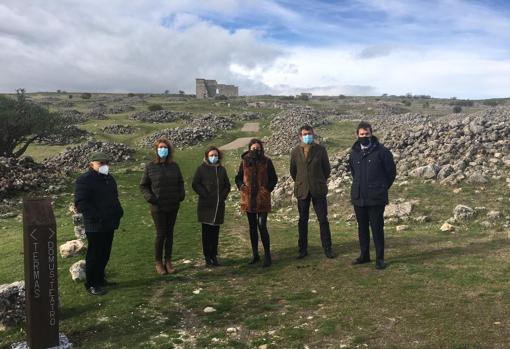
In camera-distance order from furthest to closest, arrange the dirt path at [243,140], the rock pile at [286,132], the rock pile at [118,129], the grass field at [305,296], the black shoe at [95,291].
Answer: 1. the rock pile at [118,129]
2. the dirt path at [243,140]
3. the rock pile at [286,132]
4. the black shoe at [95,291]
5. the grass field at [305,296]

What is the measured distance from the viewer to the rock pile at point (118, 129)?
4581cm

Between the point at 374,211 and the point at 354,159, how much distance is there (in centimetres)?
105

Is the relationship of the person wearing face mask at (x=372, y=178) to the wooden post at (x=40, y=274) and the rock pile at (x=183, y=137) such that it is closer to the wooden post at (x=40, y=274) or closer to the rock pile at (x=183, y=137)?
the wooden post at (x=40, y=274)

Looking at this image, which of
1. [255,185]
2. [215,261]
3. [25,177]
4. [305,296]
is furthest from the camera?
[25,177]

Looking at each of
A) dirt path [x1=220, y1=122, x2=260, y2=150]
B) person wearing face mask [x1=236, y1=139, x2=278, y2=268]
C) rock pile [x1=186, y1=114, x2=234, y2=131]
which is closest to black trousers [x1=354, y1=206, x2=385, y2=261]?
person wearing face mask [x1=236, y1=139, x2=278, y2=268]

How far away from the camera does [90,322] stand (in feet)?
22.4

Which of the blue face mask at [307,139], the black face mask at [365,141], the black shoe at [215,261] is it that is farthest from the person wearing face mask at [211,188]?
the black face mask at [365,141]

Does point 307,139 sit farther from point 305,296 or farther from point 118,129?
point 118,129

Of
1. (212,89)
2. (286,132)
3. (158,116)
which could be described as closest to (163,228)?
(286,132)

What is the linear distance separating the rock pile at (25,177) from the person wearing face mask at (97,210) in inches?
523

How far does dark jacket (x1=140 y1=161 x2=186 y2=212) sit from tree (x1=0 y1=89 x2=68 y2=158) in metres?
23.4

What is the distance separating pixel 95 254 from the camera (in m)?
8.06

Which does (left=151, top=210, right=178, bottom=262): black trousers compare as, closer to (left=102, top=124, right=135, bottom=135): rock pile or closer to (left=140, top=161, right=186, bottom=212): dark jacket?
(left=140, top=161, right=186, bottom=212): dark jacket

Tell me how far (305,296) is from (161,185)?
11.1ft
